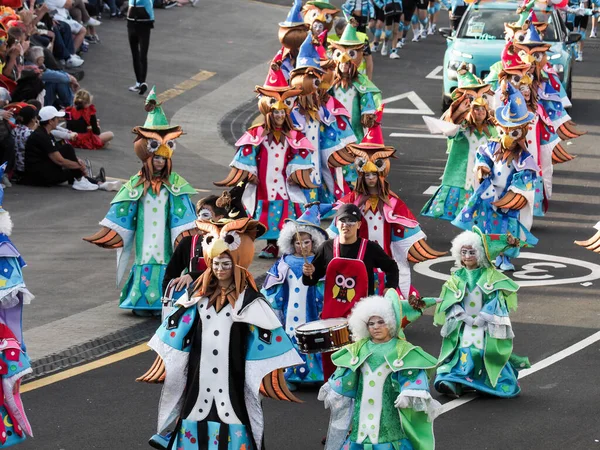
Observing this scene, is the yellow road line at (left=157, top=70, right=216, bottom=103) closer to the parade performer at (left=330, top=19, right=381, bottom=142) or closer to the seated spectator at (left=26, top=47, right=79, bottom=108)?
the seated spectator at (left=26, top=47, right=79, bottom=108)

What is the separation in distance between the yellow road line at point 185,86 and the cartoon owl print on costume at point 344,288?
1394 centimetres

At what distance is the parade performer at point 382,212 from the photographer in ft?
42.5

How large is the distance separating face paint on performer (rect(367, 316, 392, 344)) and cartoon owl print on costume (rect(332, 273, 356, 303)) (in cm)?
162

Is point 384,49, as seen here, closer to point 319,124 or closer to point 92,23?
point 92,23

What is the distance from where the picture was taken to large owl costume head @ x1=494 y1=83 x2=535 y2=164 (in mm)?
16438

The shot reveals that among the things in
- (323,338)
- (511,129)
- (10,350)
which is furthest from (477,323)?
(511,129)

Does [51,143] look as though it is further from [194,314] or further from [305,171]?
[194,314]

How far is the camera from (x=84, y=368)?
12820 millimetres

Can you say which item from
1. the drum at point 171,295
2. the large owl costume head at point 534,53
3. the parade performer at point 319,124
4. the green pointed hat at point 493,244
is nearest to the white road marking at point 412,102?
the large owl costume head at point 534,53

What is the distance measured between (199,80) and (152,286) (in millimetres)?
13270

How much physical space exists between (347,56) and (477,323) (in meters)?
7.62

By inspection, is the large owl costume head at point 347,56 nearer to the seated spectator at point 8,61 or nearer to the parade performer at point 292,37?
the parade performer at point 292,37

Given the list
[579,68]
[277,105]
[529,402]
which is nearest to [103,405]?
[529,402]

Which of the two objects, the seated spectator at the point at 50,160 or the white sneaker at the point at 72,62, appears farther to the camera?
the white sneaker at the point at 72,62
